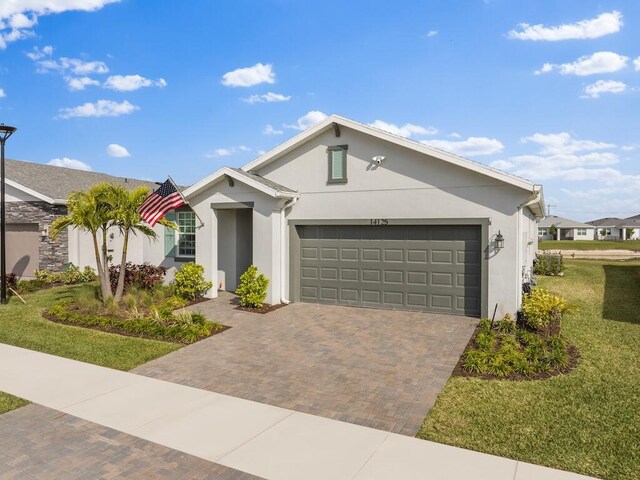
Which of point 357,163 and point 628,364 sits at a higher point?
point 357,163

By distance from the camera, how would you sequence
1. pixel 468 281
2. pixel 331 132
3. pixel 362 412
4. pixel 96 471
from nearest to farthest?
1. pixel 96 471
2. pixel 362 412
3. pixel 468 281
4. pixel 331 132

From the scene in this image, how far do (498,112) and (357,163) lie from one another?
547cm

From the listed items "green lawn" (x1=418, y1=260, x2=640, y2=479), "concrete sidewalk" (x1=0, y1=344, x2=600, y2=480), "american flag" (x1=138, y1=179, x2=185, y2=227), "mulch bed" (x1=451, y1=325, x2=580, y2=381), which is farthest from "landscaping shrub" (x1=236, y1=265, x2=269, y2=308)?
"green lawn" (x1=418, y1=260, x2=640, y2=479)

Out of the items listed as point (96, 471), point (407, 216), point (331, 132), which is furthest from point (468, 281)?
point (96, 471)

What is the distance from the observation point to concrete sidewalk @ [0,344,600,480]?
4.65m

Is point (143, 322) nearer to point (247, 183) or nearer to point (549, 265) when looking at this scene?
point (247, 183)

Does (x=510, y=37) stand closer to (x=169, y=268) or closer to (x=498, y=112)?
(x=498, y=112)

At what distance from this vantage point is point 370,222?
13203 mm

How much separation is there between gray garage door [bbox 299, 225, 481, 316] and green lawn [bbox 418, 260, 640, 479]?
350cm

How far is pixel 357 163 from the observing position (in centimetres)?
1342

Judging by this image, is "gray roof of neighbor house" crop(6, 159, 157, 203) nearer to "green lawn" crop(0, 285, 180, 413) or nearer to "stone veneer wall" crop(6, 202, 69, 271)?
"stone veneer wall" crop(6, 202, 69, 271)

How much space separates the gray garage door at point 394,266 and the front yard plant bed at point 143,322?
427 centimetres

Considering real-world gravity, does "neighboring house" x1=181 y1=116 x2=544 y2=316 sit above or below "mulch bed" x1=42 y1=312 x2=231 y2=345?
above

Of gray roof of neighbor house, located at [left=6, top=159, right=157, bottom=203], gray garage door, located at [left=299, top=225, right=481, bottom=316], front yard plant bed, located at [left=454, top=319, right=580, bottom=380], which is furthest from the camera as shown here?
gray roof of neighbor house, located at [left=6, top=159, right=157, bottom=203]
